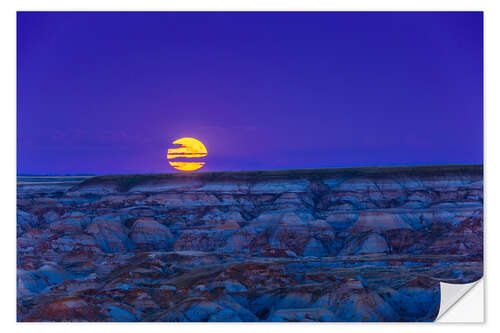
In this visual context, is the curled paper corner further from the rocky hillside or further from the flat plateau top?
the flat plateau top

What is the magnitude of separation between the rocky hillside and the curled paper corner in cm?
11

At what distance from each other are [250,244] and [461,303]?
119 inches

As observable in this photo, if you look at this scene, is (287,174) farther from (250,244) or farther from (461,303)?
(461,303)

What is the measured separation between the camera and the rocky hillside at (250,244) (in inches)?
306

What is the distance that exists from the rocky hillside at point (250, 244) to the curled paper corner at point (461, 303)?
11 centimetres

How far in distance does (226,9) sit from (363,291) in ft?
14.3

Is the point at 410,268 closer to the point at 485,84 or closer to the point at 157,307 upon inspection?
the point at 485,84

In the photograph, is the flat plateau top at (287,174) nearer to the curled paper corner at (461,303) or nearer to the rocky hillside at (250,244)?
the rocky hillside at (250,244)

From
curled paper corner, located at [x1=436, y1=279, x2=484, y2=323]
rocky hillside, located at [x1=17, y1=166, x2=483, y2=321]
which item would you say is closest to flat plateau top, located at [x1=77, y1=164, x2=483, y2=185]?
rocky hillside, located at [x1=17, y1=166, x2=483, y2=321]

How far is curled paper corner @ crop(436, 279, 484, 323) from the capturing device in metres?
7.61

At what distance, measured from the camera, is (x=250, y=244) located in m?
8.31

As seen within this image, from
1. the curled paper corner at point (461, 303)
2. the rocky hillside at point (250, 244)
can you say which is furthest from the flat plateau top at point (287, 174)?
the curled paper corner at point (461, 303)
